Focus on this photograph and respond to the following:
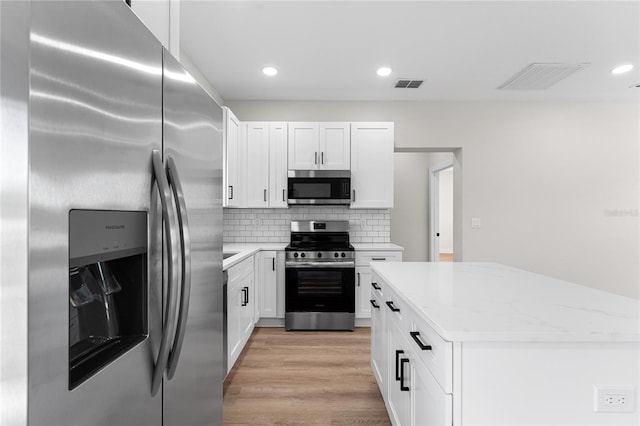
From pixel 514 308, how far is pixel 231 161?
309 centimetres

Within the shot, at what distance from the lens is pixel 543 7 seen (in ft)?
8.39

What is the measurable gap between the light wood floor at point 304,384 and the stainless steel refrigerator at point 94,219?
121 centimetres

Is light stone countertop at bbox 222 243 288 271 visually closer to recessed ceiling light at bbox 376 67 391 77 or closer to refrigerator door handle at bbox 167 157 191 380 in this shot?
refrigerator door handle at bbox 167 157 191 380

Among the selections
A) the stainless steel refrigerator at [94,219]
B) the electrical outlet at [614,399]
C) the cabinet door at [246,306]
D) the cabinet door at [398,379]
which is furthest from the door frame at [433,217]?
the stainless steel refrigerator at [94,219]

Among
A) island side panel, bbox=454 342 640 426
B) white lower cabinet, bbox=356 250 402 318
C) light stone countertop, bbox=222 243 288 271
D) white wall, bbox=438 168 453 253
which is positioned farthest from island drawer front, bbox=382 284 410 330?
white wall, bbox=438 168 453 253

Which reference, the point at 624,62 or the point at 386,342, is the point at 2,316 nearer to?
the point at 386,342

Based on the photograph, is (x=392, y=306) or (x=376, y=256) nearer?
(x=392, y=306)

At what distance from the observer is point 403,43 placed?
3070 mm

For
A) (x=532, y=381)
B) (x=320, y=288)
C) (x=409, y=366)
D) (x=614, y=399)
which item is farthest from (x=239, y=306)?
(x=614, y=399)

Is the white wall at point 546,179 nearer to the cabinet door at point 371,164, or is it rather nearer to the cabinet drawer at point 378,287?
the cabinet door at point 371,164

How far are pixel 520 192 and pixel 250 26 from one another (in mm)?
3785

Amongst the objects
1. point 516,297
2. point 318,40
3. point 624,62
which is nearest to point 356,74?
point 318,40

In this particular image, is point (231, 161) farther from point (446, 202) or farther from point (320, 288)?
point (446, 202)

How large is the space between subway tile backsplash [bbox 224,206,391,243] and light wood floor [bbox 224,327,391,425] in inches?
51.2
